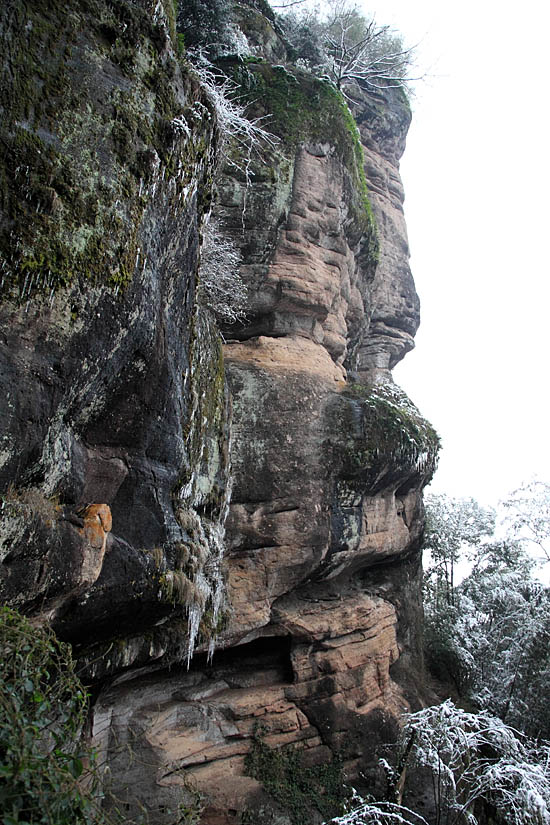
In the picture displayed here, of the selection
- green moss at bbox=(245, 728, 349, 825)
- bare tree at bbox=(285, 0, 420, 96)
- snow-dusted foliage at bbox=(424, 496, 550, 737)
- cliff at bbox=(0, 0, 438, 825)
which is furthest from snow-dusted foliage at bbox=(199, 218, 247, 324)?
snow-dusted foliage at bbox=(424, 496, 550, 737)

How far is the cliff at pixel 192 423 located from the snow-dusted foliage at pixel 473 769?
1082 mm

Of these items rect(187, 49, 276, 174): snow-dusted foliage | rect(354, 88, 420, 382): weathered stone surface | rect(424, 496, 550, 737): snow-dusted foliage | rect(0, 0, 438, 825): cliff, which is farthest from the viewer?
rect(354, 88, 420, 382): weathered stone surface

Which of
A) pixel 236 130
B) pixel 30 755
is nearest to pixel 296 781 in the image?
pixel 30 755

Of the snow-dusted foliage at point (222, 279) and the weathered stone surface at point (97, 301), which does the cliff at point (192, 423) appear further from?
the snow-dusted foliage at point (222, 279)

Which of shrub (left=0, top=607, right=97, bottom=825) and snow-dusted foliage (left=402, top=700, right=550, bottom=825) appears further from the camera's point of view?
snow-dusted foliage (left=402, top=700, right=550, bottom=825)

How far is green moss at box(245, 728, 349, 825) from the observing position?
28.0ft

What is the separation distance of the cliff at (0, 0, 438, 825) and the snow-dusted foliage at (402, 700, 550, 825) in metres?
1.08

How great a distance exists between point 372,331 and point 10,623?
14013 mm

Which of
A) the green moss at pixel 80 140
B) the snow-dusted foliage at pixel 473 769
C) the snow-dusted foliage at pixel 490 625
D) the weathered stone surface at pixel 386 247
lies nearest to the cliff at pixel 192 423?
the green moss at pixel 80 140

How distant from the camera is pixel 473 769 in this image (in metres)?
9.14

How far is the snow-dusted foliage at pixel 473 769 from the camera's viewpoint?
26.8ft

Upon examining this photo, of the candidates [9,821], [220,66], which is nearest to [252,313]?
[220,66]

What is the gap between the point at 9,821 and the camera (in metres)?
2.24

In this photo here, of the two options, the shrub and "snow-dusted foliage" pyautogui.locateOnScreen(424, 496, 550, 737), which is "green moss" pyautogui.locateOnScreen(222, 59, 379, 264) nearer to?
the shrub
